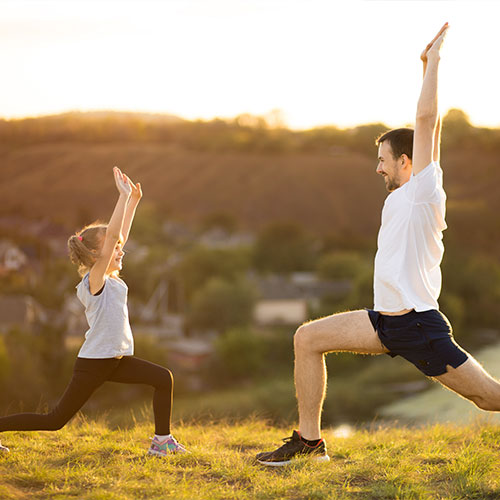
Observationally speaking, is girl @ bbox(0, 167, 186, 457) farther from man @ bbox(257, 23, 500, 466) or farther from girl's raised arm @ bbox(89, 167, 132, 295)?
man @ bbox(257, 23, 500, 466)

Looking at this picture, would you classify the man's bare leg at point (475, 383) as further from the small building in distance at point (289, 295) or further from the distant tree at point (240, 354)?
the small building in distance at point (289, 295)

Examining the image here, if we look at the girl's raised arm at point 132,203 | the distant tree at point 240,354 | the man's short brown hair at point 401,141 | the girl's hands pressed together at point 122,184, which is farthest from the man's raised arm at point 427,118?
the distant tree at point 240,354

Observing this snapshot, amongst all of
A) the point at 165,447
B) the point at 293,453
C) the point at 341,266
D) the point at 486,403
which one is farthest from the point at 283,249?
the point at 486,403

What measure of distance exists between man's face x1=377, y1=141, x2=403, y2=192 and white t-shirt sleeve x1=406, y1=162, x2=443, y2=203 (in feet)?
0.57

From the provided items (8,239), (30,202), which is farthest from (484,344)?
(30,202)

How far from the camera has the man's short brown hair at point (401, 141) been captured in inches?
139

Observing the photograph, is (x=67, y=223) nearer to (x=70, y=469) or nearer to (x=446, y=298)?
(x=446, y=298)

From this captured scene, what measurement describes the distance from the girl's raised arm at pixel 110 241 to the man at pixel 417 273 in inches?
50.4

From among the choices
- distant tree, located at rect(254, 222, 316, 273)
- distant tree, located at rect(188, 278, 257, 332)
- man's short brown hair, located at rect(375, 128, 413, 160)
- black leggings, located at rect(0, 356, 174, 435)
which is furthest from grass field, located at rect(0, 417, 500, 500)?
distant tree, located at rect(254, 222, 316, 273)

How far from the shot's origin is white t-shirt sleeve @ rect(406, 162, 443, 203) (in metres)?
3.33

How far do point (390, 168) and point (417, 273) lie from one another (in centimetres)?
59

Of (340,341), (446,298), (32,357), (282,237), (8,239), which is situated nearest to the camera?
(340,341)

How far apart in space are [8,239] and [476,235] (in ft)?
127

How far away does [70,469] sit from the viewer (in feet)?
11.8
